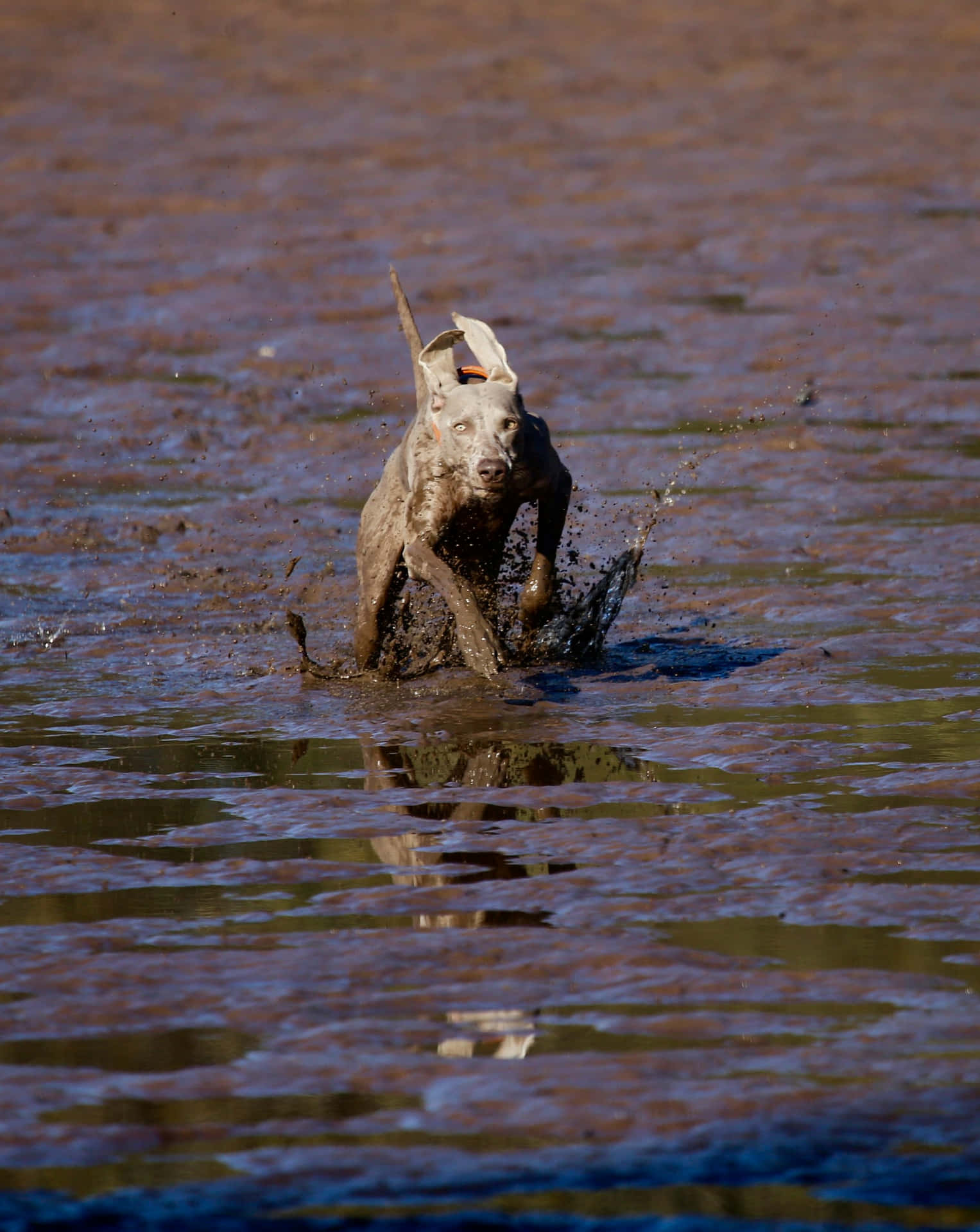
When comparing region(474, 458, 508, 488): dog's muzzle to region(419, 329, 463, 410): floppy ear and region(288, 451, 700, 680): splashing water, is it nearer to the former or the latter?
region(419, 329, 463, 410): floppy ear

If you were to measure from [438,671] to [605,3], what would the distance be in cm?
2019

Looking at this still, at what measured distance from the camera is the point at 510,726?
22.0 feet

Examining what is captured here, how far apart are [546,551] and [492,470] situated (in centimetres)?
90

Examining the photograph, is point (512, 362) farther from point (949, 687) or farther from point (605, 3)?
point (605, 3)

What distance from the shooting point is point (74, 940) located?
459cm

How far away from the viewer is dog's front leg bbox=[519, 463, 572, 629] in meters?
7.10

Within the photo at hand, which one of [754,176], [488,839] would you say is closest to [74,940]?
[488,839]

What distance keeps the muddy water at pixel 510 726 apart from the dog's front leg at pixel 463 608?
9.4 inches

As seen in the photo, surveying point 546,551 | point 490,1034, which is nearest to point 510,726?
point 546,551

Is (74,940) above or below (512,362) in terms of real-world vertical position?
above

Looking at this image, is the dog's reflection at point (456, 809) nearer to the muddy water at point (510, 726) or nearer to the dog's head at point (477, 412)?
the muddy water at point (510, 726)

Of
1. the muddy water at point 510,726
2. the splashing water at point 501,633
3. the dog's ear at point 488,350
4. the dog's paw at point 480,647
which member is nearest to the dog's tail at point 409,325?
the dog's ear at point 488,350

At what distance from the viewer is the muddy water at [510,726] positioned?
354 cm

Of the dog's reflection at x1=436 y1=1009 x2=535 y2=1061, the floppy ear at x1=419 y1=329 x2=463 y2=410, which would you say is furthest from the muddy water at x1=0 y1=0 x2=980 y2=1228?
the floppy ear at x1=419 y1=329 x2=463 y2=410
